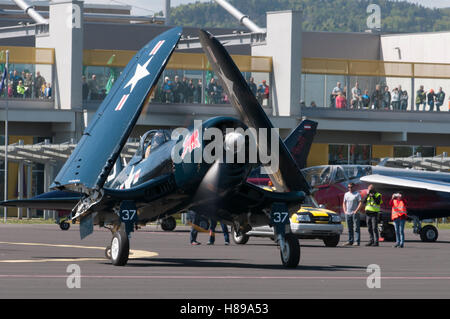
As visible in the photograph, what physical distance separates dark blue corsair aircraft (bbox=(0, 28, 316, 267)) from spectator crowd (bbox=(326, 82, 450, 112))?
125 feet

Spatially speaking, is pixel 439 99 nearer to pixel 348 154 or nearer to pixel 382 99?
pixel 382 99

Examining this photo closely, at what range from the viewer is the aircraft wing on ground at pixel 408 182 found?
32.0 meters

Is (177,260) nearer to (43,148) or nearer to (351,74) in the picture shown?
(43,148)

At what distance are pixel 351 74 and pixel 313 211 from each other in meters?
31.2

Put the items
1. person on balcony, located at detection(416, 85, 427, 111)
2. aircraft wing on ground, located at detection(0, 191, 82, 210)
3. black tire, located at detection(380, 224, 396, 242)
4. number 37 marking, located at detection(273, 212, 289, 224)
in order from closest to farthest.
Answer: number 37 marking, located at detection(273, 212, 289, 224)
aircraft wing on ground, located at detection(0, 191, 82, 210)
black tire, located at detection(380, 224, 396, 242)
person on balcony, located at detection(416, 85, 427, 111)

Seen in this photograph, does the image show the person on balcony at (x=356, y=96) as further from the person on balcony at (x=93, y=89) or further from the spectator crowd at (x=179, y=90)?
the person on balcony at (x=93, y=89)

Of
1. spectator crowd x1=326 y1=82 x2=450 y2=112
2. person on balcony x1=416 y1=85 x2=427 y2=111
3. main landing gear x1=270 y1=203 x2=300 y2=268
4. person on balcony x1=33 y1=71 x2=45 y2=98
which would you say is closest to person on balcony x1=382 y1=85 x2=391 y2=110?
spectator crowd x1=326 y1=82 x2=450 y2=112

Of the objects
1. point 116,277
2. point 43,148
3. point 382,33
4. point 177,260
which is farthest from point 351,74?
point 116,277

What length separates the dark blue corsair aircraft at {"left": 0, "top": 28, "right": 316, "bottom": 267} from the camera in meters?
17.5

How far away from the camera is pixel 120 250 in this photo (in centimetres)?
1798

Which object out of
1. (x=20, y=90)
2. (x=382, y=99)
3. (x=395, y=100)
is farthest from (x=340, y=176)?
(x=395, y=100)

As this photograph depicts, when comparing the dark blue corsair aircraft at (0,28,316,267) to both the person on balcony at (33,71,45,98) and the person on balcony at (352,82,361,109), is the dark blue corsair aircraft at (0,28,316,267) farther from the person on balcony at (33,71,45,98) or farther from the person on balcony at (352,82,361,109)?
the person on balcony at (352,82,361,109)

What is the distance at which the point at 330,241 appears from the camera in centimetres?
2786

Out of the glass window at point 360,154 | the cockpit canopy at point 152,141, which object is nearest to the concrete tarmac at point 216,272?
the cockpit canopy at point 152,141
